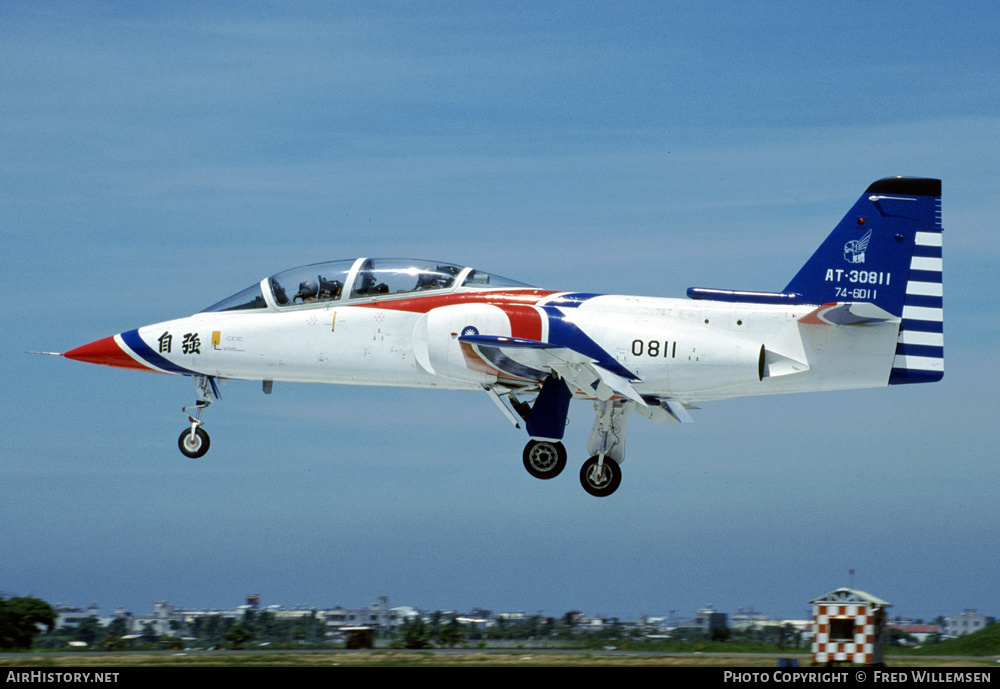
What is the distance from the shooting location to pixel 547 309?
2095 cm

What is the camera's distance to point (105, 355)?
22.9 meters

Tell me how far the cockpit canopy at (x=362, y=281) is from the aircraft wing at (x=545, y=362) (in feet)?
5.58

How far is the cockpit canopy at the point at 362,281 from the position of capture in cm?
2178

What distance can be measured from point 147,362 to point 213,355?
1424mm

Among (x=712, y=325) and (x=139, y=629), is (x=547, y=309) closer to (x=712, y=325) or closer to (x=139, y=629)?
(x=712, y=325)

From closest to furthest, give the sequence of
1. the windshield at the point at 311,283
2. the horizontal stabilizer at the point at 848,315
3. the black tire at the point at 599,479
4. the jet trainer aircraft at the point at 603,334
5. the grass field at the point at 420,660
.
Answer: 1. the grass field at the point at 420,660
2. the horizontal stabilizer at the point at 848,315
3. the jet trainer aircraft at the point at 603,334
4. the black tire at the point at 599,479
5. the windshield at the point at 311,283

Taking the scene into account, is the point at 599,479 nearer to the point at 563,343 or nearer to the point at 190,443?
the point at 563,343

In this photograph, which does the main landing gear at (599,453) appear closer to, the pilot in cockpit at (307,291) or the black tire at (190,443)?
the pilot in cockpit at (307,291)

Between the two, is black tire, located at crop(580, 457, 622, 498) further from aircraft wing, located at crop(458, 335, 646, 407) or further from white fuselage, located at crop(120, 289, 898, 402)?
white fuselage, located at crop(120, 289, 898, 402)

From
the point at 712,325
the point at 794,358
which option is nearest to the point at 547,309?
the point at 712,325

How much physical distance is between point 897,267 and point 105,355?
14.3 metres

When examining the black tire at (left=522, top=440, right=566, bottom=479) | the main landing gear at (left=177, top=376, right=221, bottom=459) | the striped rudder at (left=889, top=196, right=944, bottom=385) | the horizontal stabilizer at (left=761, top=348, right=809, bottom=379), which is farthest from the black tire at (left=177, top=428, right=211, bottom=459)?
the striped rudder at (left=889, top=196, right=944, bottom=385)

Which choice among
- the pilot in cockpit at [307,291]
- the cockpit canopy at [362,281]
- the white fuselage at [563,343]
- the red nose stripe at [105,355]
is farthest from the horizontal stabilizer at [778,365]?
the red nose stripe at [105,355]

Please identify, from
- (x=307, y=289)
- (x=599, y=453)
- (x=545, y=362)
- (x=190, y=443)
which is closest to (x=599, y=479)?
(x=599, y=453)
